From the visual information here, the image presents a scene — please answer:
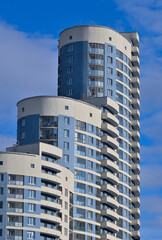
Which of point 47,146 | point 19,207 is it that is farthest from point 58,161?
point 19,207

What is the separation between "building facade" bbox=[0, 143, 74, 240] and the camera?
181000 millimetres

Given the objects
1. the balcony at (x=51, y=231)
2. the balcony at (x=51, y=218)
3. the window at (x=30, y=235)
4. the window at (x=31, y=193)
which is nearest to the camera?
the window at (x=30, y=235)

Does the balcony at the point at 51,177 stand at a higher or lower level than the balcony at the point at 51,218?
higher

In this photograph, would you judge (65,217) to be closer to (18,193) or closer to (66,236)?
(66,236)

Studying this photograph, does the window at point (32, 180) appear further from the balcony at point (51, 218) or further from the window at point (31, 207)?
the balcony at point (51, 218)

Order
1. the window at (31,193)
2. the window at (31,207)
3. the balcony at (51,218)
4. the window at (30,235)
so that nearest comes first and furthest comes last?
the window at (30,235) → the window at (31,207) → the window at (31,193) → the balcony at (51,218)

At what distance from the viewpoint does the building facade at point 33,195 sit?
181m

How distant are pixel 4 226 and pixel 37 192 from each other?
1079 cm

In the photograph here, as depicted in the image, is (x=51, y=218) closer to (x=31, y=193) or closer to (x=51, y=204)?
(x=51, y=204)

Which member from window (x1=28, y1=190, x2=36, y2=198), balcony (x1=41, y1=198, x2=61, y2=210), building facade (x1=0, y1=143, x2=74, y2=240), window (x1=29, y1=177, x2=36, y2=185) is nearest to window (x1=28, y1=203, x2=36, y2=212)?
building facade (x1=0, y1=143, x2=74, y2=240)

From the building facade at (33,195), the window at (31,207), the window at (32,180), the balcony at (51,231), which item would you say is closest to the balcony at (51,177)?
the building facade at (33,195)

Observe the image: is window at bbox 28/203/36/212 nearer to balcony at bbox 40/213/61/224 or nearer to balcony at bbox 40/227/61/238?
balcony at bbox 40/213/61/224

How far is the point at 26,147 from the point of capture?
192 meters

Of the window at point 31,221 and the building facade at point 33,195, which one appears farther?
the window at point 31,221
